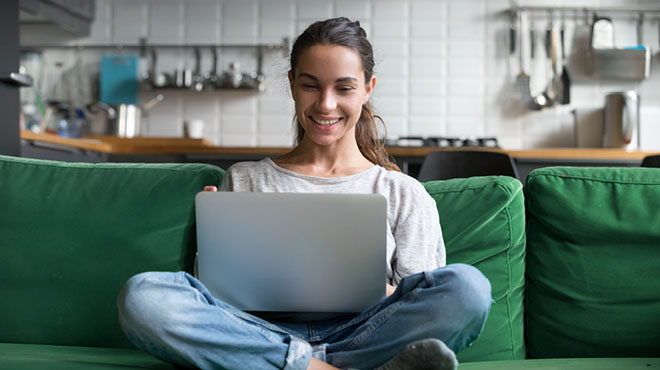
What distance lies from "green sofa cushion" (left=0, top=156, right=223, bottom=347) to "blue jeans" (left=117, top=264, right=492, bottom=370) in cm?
31

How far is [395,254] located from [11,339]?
0.85 metres

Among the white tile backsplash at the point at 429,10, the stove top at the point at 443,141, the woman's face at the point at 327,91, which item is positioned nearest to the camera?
the woman's face at the point at 327,91

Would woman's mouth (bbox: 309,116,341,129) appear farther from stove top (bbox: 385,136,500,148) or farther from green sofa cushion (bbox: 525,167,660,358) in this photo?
stove top (bbox: 385,136,500,148)

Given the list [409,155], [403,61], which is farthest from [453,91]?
[409,155]

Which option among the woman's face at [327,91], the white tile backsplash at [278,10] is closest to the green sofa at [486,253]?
the woman's face at [327,91]

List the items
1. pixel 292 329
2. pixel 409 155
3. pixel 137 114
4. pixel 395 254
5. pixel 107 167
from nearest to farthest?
pixel 292 329
pixel 395 254
pixel 107 167
pixel 409 155
pixel 137 114

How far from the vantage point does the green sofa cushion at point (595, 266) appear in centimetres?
145

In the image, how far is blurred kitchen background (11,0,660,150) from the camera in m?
4.32

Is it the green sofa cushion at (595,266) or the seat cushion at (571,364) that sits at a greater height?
the green sofa cushion at (595,266)

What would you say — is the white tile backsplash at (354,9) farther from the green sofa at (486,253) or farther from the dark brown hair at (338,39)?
the green sofa at (486,253)

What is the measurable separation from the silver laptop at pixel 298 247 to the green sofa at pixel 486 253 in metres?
0.32

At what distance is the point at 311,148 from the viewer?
163 cm

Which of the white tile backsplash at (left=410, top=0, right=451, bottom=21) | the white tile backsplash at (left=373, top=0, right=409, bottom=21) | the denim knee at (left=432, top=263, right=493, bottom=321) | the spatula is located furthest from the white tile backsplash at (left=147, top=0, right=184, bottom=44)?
the denim knee at (left=432, top=263, right=493, bottom=321)

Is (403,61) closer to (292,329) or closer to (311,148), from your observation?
(311,148)
